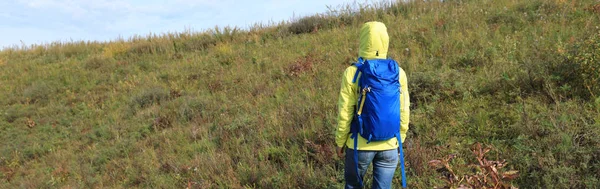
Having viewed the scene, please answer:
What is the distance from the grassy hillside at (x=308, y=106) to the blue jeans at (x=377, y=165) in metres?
0.47

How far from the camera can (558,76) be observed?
4641mm

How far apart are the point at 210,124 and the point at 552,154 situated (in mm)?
5053

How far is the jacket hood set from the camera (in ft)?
9.50

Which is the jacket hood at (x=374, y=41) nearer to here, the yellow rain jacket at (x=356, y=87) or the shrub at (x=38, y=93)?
the yellow rain jacket at (x=356, y=87)

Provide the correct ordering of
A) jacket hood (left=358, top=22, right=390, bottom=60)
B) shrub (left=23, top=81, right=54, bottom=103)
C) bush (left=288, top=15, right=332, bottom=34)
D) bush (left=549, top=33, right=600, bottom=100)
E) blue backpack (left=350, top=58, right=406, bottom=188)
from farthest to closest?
bush (left=288, top=15, right=332, bottom=34)
shrub (left=23, top=81, right=54, bottom=103)
bush (left=549, top=33, right=600, bottom=100)
jacket hood (left=358, top=22, right=390, bottom=60)
blue backpack (left=350, top=58, right=406, bottom=188)

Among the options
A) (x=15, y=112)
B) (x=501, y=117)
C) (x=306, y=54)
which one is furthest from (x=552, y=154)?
(x=15, y=112)

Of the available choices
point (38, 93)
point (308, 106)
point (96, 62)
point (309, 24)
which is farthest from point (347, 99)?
point (96, 62)

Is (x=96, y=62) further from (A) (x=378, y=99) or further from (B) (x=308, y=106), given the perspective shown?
(A) (x=378, y=99)

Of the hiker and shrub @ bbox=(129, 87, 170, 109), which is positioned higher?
the hiker

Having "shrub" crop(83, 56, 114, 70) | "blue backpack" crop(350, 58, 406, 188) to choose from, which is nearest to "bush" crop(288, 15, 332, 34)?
"shrub" crop(83, 56, 114, 70)

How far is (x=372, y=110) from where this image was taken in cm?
282

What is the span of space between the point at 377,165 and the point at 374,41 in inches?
40.0

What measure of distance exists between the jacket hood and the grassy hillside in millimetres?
1015

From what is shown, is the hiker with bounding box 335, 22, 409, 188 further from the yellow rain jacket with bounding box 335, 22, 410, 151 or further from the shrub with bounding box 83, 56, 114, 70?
the shrub with bounding box 83, 56, 114, 70
